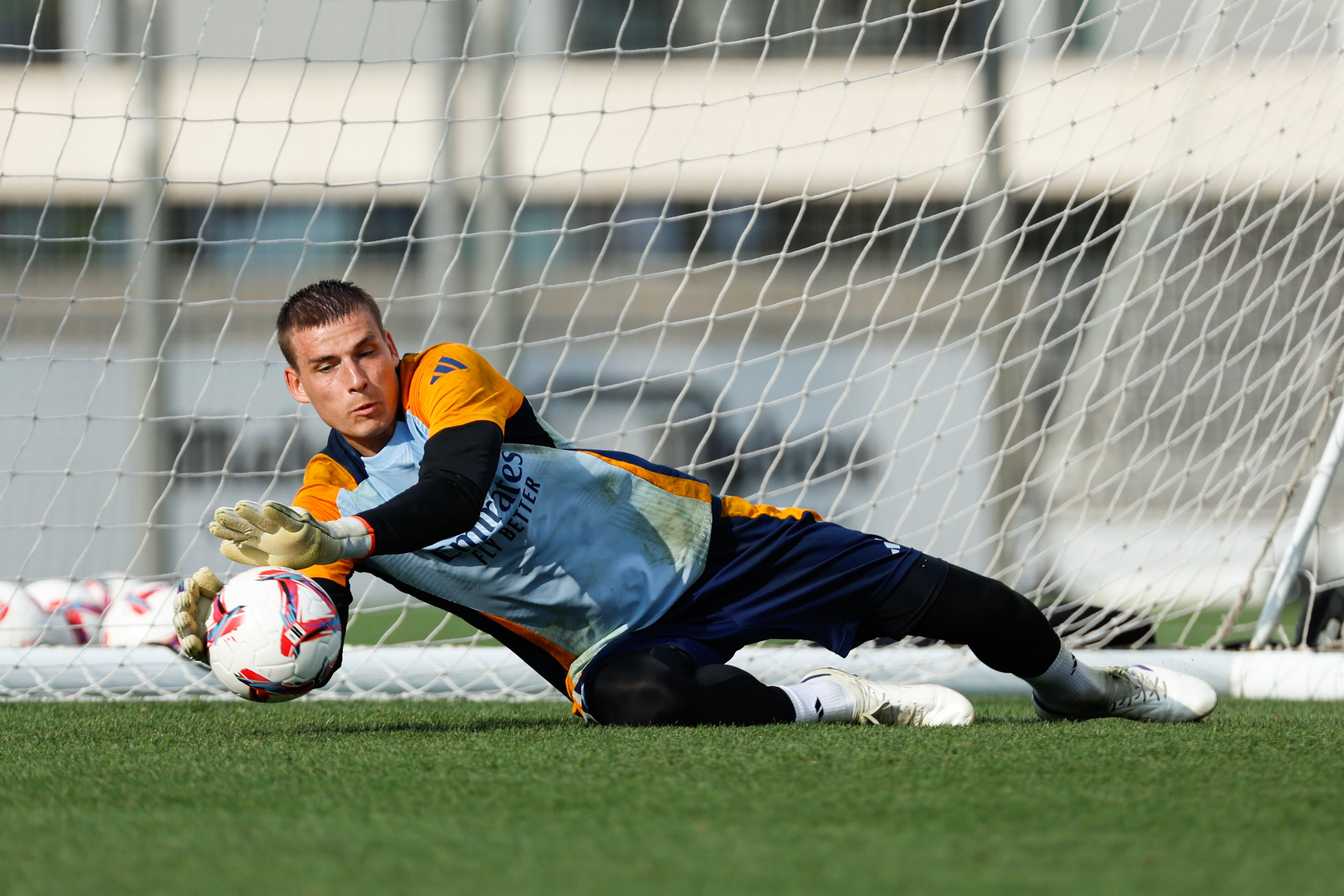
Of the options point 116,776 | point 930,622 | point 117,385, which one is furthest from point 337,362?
point 117,385

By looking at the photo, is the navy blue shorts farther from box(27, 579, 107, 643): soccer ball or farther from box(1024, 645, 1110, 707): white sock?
box(27, 579, 107, 643): soccer ball

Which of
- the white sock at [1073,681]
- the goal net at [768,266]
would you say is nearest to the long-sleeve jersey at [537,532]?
the white sock at [1073,681]

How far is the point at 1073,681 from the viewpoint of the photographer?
260cm

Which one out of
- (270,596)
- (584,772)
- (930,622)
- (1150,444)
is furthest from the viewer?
(1150,444)

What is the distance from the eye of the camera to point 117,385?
436 cm

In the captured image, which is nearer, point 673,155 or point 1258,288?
point 1258,288

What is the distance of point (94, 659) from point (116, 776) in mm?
1657

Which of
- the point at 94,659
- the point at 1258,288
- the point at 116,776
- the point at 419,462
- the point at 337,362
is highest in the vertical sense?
the point at 1258,288

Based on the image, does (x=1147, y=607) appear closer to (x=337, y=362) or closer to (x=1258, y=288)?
(x=1258, y=288)

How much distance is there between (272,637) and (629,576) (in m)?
0.68

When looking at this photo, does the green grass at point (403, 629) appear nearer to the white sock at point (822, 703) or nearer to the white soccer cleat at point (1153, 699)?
the white sock at point (822, 703)

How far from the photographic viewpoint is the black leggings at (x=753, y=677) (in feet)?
7.74

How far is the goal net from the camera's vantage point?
377 centimetres

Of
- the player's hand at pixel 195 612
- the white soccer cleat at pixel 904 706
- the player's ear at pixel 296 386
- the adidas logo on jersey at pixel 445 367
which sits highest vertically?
the adidas logo on jersey at pixel 445 367
